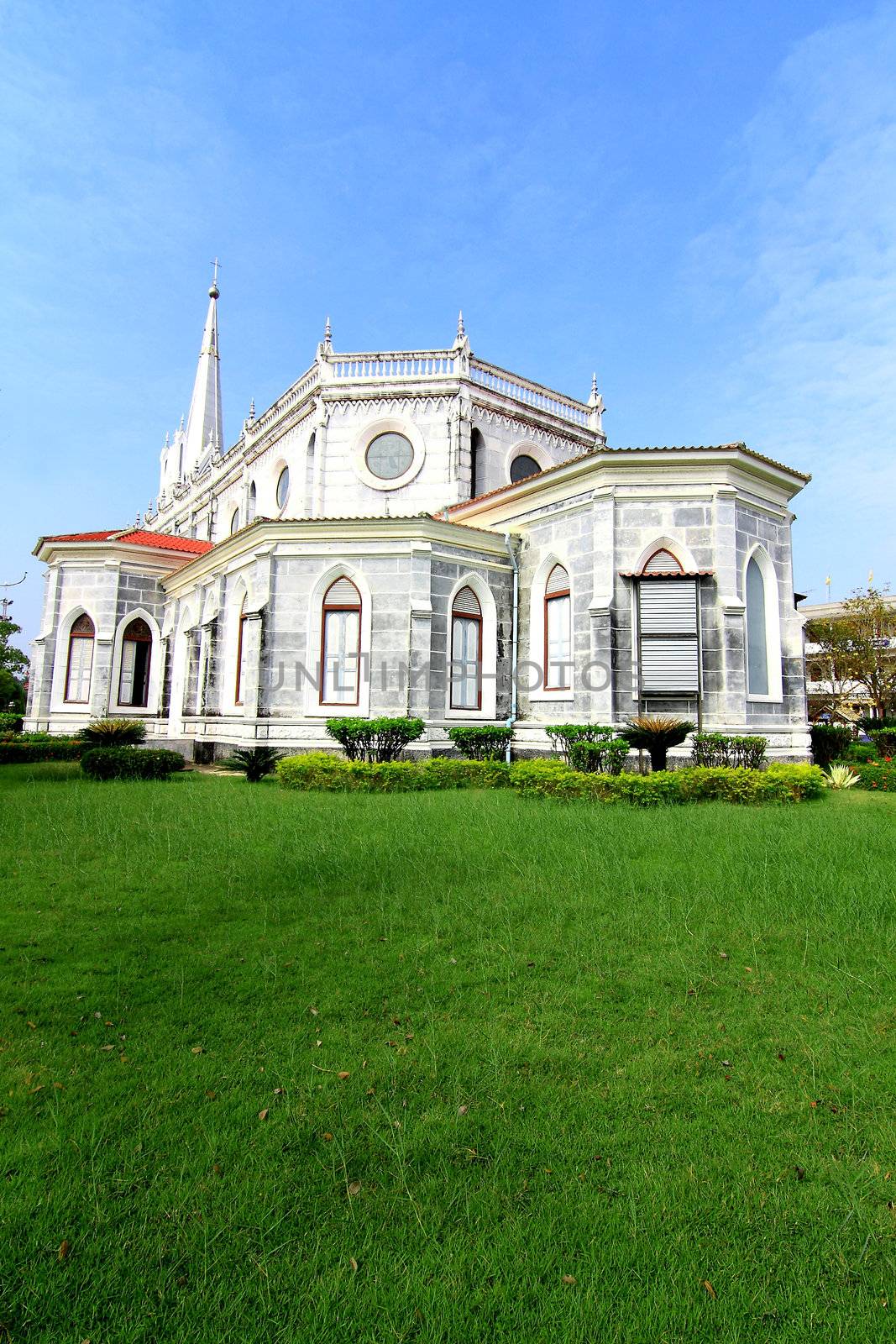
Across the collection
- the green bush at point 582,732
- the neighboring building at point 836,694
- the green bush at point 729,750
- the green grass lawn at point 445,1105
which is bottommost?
the green grass lawn at point 445,1105

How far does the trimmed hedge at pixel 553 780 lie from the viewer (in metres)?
11.4

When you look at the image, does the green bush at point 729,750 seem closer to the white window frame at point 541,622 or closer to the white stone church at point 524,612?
the white stone church at point 524,612

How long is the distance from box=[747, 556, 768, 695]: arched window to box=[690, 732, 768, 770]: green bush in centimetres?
181

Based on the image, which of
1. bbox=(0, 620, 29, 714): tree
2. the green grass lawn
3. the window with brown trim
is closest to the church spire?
bbox=(0, 620, 29, 714): tree

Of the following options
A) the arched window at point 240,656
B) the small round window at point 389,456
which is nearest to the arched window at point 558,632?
the arched window at point 240,656

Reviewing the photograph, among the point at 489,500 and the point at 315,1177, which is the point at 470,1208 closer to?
the point at 315,1177

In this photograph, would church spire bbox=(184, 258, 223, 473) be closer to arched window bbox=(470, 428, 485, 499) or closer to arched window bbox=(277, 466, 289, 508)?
arched window bbox=(277, 466, 289, 508)

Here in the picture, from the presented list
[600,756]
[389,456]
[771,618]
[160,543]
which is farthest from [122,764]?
[389,456]

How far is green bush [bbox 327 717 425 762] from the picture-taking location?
1418 centimetres

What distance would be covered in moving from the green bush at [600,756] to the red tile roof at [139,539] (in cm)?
1531

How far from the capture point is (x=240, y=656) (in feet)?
59.5

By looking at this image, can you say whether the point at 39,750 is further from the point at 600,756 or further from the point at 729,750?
the point at 729,750

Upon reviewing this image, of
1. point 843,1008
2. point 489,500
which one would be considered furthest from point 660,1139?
point 489,500

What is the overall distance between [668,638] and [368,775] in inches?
265
